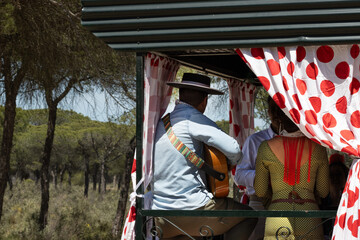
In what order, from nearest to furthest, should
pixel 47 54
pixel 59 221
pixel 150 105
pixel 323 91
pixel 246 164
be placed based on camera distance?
Answer: 1. pixel 323 91
2. pixel 150 105
3. pixel 246 164
4. pixel 47 54
5. pixel 59 221

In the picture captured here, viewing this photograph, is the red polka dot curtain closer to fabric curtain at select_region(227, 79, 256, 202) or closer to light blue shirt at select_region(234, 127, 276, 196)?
light blue shirt at select_region(234, 127, 276, 196)

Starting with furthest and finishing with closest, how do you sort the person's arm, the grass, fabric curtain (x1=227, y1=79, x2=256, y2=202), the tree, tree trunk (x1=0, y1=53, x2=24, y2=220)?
the grass → tree trunk (x1=0, y1=53, x2=24, y2=220) → the tree → fabric curtain (x1=227, y1=79, x2=256, y2=202) → the person's arm

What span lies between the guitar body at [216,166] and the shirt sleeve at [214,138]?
0.07 m

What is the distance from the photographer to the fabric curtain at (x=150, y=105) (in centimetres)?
450

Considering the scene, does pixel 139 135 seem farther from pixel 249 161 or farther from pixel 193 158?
pixel 249 161

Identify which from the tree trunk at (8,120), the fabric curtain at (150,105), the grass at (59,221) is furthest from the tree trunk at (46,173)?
the fabric curtain at (150,105)

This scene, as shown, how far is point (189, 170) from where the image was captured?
4.39 meters

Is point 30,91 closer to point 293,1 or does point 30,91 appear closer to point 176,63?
point 176,63

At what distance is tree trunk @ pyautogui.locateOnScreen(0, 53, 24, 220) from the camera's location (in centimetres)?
1173

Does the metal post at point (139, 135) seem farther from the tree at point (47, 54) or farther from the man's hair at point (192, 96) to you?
the tree at point (47, 54)

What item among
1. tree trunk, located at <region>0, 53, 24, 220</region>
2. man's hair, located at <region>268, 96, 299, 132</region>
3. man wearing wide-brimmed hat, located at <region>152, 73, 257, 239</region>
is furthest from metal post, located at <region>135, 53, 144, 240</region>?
tree trunk, located at <region>0, 53, 24, 220</region>

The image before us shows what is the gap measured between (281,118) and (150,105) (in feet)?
3.14

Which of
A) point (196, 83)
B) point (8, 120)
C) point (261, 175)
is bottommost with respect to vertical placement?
point (261, 175)

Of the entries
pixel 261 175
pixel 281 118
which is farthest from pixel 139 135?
pixel 281 118
